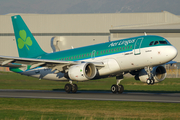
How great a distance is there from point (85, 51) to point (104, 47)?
2809 millimetres

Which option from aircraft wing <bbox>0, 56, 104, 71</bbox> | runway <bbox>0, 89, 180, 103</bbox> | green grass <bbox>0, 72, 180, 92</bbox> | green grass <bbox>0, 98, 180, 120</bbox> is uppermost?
aircraft wing <bbox>0, 56, 104, 71</bbox>

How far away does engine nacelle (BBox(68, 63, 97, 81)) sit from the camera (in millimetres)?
30984

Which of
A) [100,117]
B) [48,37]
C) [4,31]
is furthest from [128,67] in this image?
[4,31]

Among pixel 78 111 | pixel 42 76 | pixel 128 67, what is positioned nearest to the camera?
pixel 78 111

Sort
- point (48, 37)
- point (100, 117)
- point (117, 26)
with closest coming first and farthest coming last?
point (100, 117), point (117, 26), point (48, 37)

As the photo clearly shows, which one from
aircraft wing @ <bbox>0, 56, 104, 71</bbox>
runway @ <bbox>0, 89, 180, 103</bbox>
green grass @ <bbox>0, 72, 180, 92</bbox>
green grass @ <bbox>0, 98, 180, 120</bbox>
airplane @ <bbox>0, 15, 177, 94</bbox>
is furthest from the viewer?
green grass @ <bbox>0, 72, 180, 92</bbox>

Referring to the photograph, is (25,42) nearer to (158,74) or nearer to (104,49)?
(104,49)

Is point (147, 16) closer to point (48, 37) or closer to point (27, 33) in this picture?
point (48, 37)

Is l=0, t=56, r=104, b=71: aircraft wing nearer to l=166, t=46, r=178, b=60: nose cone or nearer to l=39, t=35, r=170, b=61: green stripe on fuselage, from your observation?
l=39, t=35, r=170, b=61: green stripe on fuselage

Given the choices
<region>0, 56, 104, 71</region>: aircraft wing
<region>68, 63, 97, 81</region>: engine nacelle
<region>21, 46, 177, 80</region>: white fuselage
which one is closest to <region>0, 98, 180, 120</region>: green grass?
<region>21, 46, 177, 80</region>: white fuselage

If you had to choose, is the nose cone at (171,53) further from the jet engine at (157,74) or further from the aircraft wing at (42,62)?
the aircraft wing at (42,62)

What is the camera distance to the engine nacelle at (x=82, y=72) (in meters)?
31.0

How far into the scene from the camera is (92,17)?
93812 mm

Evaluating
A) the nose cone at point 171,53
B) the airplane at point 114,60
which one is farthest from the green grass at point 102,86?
the nose cone at point 171,53
